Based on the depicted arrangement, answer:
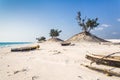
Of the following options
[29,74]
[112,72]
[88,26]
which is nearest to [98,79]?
[112,72]

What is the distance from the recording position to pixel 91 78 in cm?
645

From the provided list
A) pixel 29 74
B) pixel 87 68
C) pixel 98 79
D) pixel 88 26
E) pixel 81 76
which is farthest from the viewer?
pixel 88 26

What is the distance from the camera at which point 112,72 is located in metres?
6.56

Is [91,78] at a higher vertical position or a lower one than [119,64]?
lower

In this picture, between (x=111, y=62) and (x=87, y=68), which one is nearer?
(x=111, y=62)

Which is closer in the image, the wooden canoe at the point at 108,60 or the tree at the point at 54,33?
the wooden canoe at the point at 108,60

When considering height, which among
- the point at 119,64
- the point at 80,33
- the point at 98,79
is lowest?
the point at 98,79

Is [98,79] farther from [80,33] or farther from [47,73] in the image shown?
[80,33]

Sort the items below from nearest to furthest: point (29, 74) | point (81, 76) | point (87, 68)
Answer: point (81, 76) → point (29, 74) → point (87, 68)

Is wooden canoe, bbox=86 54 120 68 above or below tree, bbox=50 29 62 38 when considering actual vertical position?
below

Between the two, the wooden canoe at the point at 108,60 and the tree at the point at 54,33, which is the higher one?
the tree at the point at 54,33

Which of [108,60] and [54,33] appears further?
[54,33]

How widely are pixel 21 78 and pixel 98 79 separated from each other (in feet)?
11.1

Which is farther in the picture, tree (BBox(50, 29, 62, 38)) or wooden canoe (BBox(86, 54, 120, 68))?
tree (BBox(50, 29, 62, 38))
